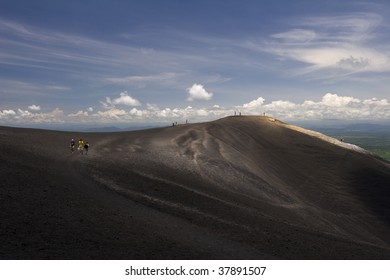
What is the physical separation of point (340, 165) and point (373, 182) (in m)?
7.80

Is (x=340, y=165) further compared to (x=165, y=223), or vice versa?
(x=340, y=165)

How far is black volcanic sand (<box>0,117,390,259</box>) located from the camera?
19562 mm

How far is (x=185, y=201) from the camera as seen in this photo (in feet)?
100

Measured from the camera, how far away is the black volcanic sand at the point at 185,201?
19.6 m

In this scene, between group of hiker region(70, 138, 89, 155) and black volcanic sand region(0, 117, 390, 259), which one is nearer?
black volcanic sand region(0, 117, 390, 259)

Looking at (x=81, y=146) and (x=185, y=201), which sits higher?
(x=81, y=146)

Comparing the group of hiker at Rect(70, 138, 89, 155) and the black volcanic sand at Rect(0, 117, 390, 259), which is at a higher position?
the group of hiker at Rect(70, 138, 89, 155)

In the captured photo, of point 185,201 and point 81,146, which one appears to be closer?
point 185,201

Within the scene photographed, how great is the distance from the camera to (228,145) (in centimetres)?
6103

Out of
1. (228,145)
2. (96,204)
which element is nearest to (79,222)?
(96,204)

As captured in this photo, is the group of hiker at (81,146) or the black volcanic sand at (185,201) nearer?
the black volcanic sand at (185,201)

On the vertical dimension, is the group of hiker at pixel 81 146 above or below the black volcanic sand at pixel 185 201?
above

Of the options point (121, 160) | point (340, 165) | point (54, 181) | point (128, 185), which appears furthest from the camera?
point (340, 165)
